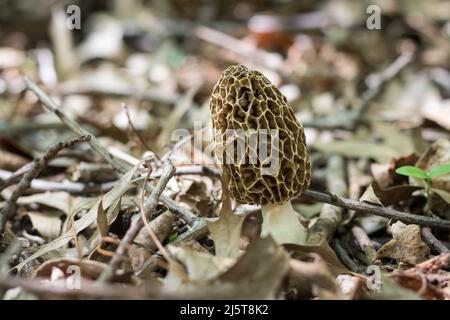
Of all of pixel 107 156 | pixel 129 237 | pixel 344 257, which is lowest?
pixel 344 257

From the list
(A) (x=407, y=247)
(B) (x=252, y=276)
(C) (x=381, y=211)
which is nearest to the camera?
(B) (x=252, y=276)

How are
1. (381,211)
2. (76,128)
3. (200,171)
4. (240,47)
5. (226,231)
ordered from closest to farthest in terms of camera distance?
1. (226,231)
2. (381,211)
3. (200,171)
4. (76,128)
5. (240,47)

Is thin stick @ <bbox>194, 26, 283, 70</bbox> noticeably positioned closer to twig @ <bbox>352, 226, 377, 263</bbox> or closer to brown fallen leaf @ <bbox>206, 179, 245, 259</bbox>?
twig @ <bbox>352, 226, 377, 263</bbox>

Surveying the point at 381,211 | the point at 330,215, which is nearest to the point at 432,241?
the point at 381,211

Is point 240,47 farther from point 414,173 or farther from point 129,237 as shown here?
point 129,237

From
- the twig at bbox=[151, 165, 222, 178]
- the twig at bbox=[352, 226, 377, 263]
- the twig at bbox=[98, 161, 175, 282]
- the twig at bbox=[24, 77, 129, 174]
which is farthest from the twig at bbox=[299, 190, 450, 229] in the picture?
the twig at bbox=[24, 77, 129, 174]

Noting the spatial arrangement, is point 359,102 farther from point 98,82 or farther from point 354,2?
point 98,82

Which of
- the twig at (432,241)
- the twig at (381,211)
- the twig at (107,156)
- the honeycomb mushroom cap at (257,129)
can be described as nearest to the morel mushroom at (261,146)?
the honeycomb mushroom cap at (257,129)
